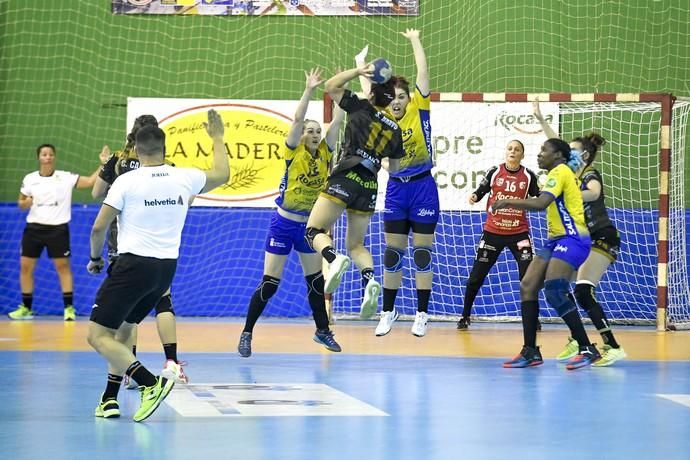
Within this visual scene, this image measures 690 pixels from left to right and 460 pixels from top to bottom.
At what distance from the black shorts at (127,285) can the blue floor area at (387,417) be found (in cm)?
64

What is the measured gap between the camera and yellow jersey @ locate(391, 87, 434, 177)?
10.4m

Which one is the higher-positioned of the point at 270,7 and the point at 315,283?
the point at 270,7

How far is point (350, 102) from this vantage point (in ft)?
29.5

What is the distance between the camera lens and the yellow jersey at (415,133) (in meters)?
10.4

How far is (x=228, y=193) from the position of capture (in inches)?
655

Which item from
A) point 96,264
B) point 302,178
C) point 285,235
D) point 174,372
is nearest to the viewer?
point 96,264

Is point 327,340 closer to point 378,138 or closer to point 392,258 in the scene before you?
point 392,258

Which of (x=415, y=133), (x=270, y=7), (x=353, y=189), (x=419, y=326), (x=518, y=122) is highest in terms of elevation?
(x=270, y=7)

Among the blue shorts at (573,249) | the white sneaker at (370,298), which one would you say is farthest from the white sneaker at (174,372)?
the blue shorts at (573,249)

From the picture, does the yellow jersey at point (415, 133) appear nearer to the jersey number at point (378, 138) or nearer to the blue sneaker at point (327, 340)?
the jersey number at point (378, 138)

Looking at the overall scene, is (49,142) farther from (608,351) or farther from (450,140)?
(608,351)

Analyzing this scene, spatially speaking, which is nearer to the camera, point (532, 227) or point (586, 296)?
point (586, 296)

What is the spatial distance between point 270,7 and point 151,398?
37.6ft

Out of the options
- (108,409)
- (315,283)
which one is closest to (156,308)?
(108,409)
